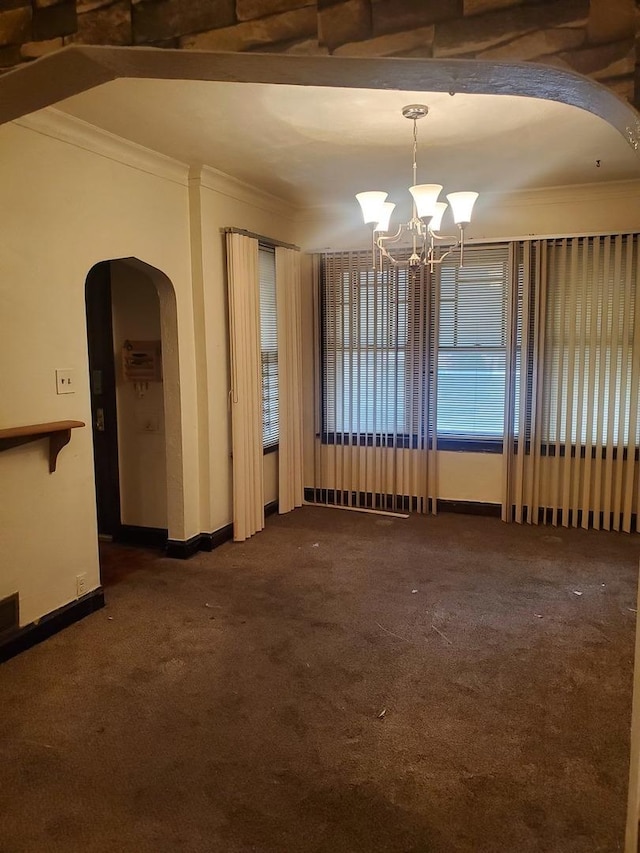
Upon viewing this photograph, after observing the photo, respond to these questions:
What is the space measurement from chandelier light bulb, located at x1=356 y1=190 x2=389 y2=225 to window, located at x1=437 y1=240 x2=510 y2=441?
1.92 m

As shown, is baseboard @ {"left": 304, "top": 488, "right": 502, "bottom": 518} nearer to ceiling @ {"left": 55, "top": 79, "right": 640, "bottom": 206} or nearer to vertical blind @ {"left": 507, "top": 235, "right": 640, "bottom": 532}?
vertical blind @ {"left": 507, "top": 235, "right": 640, "bottom": 532}

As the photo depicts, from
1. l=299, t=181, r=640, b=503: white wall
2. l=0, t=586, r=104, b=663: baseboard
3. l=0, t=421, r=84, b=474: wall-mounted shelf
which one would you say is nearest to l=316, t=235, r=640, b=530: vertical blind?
l=299, t=181, r=640, b=503: white wall

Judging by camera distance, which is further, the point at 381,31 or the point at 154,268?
the point at 154,268

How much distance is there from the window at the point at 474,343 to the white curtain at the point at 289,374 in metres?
1.23

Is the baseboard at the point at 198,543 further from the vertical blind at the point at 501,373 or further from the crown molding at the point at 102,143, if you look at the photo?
the crown molding at the point at 102,143

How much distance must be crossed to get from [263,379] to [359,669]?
111 inches

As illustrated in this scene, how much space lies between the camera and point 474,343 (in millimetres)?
5195

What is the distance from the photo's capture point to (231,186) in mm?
4484

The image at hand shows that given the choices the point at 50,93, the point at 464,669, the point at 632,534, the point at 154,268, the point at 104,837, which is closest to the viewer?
the point at 50,93

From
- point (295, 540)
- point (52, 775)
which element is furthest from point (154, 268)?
point (52, 775)

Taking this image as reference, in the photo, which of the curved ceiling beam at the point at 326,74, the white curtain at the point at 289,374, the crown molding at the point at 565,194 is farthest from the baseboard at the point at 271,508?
the curved ceiling beam at the point at 326,74

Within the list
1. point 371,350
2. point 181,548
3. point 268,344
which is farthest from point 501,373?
point 181,548

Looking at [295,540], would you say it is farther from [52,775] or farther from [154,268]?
[52,775]

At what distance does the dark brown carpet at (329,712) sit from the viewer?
1.97 meters
